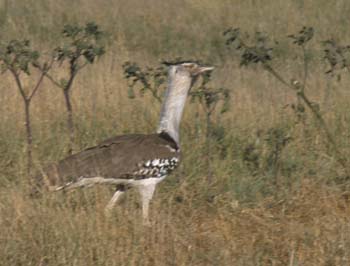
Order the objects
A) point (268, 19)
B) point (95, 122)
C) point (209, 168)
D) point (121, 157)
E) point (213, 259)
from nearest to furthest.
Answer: point (213, 259) < point (121, 157) < point (209, 168) < point (95, 122) < point (268, 19)

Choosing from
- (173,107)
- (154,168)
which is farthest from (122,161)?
(173,107)

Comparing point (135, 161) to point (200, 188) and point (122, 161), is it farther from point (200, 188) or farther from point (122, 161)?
point (200, 188)

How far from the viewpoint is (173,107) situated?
211 inches

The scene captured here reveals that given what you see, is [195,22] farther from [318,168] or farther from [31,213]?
[31,213]

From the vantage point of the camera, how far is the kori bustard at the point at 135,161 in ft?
16.4

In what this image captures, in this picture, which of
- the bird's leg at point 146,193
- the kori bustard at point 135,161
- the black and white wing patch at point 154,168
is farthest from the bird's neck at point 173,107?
the bird's leg at point 146,193

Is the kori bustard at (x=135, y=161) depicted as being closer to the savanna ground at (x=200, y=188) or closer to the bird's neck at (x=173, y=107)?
the bird's neck at (x=173, y=107)

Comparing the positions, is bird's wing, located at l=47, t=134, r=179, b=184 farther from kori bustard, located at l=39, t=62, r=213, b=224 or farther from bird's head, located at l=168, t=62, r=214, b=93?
bird's head, located at l=168, t=62, r=214, b=93

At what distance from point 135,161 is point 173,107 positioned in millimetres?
445

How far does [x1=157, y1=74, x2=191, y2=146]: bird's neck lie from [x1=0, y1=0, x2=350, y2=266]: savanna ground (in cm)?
41

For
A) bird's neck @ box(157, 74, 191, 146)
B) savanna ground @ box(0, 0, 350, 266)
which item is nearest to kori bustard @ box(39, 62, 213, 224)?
bird's neck @ box(157, 74, 191, 146)

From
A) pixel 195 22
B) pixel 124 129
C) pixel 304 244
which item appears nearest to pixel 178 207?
pixel 304 244

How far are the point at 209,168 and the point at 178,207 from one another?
510 millimetres

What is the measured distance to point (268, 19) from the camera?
503 inches
